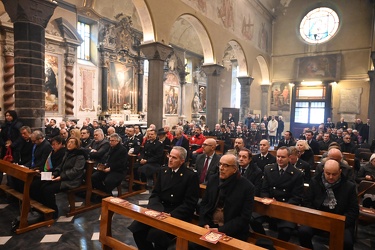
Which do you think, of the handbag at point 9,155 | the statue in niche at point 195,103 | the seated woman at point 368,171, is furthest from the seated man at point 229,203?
the statue in niche at point 195,103

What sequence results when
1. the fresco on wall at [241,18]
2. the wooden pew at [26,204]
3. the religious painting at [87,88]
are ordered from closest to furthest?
the wooden pew at [26,204] → the fresco on wall at [241,18] → the religious painting at [87,88]

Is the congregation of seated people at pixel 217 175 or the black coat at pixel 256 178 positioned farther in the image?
the black coat at pixel 256 178

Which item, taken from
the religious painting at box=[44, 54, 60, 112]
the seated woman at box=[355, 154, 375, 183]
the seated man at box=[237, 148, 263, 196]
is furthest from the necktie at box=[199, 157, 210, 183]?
the religious painting at box=[44, 54, 60, 112]

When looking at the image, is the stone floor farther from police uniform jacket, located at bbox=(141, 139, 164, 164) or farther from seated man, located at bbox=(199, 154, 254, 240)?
police uniform jacket, located at bbox=(141, 139, 164, 164)

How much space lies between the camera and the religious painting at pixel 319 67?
17.8 m

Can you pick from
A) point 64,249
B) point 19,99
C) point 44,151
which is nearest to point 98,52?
point 19,99

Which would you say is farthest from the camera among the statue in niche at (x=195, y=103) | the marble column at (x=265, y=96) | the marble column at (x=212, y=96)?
the statue in niche at (x=195, y=103)

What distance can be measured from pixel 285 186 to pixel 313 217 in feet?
3.76

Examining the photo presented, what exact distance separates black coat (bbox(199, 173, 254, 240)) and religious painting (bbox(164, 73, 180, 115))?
15.3m

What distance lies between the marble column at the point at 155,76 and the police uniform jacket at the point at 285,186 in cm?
627

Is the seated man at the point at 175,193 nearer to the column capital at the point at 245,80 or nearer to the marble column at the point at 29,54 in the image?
the marble column at the point at 29,54

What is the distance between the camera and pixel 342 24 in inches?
699

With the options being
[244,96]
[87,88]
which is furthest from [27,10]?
[244,96]

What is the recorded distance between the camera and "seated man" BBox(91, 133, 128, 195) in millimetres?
5117
